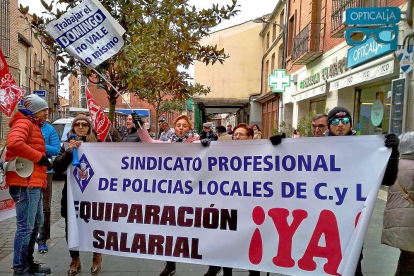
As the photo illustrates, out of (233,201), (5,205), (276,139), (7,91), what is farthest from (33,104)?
(276,139)

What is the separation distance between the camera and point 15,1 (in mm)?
18375

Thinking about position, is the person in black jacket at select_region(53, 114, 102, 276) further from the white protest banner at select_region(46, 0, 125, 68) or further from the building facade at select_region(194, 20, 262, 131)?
the building facade at select_region(194, 20, 262, 131)

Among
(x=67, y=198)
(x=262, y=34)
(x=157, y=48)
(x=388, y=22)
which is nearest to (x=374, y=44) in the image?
(x=388, y=22)

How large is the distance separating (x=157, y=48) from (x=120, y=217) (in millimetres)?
3966

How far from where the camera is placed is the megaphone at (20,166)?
3.54 m

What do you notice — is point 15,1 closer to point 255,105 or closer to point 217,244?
point 255,105

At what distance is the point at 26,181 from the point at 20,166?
16cm

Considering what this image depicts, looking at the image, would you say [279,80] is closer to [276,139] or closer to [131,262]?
[131,262]

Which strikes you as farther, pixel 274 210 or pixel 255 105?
pixel 255 105

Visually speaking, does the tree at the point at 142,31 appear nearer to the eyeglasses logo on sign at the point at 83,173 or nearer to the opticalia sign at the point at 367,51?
the eyeglasses logo on sign at the point at 83,173

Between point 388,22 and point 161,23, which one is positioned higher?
point 388,22

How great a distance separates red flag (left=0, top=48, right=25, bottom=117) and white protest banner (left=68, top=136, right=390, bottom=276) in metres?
1.09

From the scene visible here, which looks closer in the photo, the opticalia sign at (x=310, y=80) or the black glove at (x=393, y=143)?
the black glove at (x=393, y=143)

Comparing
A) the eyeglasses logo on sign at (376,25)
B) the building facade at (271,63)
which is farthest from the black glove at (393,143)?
the building facade at (271,63)
